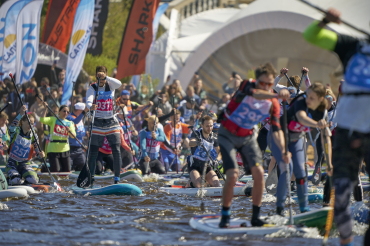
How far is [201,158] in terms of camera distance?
7.99 meters

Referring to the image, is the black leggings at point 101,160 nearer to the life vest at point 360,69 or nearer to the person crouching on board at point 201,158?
the person crouching on board at point 201,158

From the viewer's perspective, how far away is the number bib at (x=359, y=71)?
389cm

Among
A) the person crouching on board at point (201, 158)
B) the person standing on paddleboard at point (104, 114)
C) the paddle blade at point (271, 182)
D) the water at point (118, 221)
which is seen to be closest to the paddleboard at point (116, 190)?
the water at point (118, 221)

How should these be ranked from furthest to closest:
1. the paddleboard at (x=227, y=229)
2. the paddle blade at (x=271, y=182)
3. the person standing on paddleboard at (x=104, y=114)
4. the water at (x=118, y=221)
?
the person standing on paddleboard at (x=104, y=114), the paddle blade at (x=271, y=182), the paddleboard at (x=227, y=229), the water at (x=118, y=221)

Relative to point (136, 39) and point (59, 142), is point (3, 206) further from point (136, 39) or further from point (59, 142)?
point (136, 39)

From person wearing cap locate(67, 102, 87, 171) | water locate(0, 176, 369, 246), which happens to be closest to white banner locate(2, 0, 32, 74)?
person wearing cap locate(67, 102, 87, 171)

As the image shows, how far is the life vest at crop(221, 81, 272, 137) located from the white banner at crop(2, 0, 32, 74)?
34.7ft

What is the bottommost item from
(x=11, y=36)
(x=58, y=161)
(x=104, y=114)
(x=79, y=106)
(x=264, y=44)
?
(x=58, y=161)

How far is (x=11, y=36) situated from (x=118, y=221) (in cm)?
1042

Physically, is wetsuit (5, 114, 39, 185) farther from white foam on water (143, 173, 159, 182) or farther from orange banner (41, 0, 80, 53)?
orange banner (41, 0, 80, 53)

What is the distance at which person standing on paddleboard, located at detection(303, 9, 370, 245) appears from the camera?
154 inches

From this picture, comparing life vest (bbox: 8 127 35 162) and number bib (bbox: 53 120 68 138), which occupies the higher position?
number bib (bbox: 53 120 68 138)

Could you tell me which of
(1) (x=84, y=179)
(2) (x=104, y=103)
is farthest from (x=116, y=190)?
(2) (x=104, y=103)

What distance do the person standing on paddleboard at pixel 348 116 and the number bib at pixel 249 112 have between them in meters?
1.03
